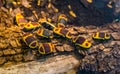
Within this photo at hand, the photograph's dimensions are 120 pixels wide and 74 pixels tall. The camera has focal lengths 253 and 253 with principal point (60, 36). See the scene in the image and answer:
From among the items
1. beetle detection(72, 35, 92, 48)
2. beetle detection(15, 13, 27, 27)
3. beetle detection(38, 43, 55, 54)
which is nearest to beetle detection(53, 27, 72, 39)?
beetle detection(72, 35, 92, 48)

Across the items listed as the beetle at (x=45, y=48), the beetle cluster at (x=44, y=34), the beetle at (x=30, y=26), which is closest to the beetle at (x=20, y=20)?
the beetle cluster at (x=44, y=34)

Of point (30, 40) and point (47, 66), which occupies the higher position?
point (30, 40)

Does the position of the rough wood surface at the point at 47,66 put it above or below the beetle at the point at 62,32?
below

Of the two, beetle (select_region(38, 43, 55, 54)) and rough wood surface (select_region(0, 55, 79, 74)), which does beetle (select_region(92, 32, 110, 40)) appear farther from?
beetle (select_region(38, 43, 55, 54))

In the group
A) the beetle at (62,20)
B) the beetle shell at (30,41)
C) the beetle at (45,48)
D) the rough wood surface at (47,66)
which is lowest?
the rough wood surface at (47,66)

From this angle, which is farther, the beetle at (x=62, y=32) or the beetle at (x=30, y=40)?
the beetle at (x=62, y=32)

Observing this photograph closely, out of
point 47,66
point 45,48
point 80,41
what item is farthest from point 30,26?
point 80,41

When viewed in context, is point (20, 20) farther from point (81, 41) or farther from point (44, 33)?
point (81, 41)

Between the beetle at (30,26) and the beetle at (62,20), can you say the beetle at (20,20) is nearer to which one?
the beetle at (30,26)
